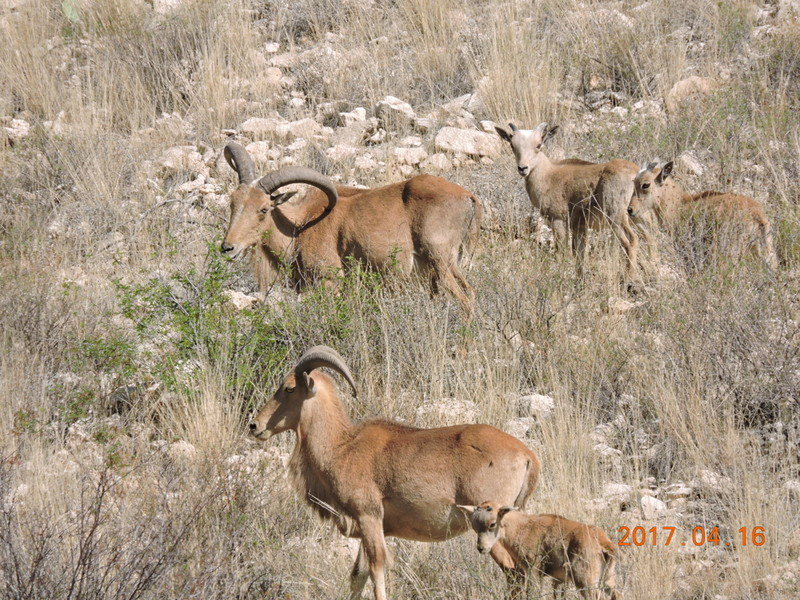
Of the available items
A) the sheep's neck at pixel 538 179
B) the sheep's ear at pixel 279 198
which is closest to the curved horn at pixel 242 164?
the sheep's ear at pixel 279 198

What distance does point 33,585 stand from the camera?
569 cm

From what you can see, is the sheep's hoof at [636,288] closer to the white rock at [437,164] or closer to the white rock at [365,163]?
the white rock at [437,164]

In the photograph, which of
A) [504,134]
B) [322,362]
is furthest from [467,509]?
[504,134]

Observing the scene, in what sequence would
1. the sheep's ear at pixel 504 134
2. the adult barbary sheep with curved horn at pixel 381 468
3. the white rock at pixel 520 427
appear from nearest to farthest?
the adult barbary sheep with curved horn at pixel 381 468, the white rock at pixel 520 427, the sheep's ear at pixel 504 134

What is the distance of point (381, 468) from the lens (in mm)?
6887

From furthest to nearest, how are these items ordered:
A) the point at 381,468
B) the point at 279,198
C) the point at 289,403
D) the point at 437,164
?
the point at 437,164
the point at 279,198
the point at 289,403
the point at 381,468

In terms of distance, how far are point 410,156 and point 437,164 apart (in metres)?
0.39

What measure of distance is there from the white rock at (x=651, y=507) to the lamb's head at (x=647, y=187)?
514 centimetres

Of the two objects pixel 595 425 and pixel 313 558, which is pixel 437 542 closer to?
pixel 313 558

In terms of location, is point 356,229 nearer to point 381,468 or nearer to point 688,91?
point 381,468

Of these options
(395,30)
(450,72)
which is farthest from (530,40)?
(395,30)

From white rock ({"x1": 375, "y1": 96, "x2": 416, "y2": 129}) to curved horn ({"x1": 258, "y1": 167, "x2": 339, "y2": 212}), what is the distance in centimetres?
418

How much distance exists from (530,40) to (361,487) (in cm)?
1051

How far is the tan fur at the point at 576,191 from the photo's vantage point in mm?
11961
